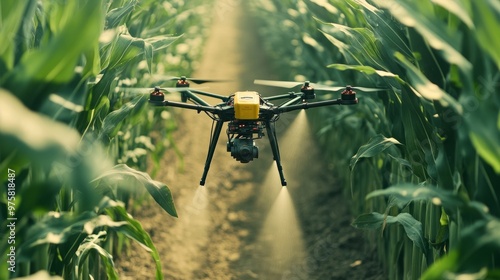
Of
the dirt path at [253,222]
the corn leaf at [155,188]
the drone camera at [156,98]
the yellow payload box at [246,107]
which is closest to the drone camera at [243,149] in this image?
the yellow payload box at [246,107]

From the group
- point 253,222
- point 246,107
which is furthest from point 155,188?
point 253,222

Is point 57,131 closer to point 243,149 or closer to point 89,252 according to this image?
point 243,149

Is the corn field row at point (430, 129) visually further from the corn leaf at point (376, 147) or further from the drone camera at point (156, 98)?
the drone camera at point (156, 98)

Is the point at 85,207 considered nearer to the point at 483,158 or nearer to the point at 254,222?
the point at 483,158

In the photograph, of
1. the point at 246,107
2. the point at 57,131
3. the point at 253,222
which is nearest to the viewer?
the point at 57,131

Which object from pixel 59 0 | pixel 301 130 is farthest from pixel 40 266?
pixel 301 130

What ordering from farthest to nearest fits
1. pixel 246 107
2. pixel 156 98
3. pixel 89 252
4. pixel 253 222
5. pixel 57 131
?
pixel 253 222, pixel 89 252, pixel 156 98, pixel 246 107, pixel 57 131

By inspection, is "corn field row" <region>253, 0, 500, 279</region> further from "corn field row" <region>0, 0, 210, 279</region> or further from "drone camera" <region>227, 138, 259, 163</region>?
"corn field row" <region>0, 0, 210, 279</region>

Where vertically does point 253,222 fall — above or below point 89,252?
below
